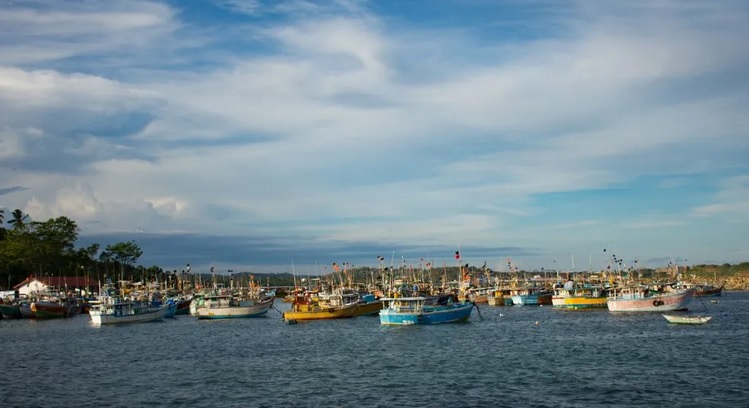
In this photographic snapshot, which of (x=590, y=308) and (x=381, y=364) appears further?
(x=590, y=308)

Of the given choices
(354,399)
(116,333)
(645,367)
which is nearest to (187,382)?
(354,399)

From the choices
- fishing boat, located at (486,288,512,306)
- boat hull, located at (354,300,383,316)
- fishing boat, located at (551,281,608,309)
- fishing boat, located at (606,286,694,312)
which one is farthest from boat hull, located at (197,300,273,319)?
fishing boat, located at (486,288,512,306)

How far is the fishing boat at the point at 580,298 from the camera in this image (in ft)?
441

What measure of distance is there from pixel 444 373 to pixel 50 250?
520ft

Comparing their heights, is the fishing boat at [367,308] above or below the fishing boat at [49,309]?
below

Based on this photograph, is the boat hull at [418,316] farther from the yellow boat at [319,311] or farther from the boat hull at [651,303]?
the boat hull at [651,303]

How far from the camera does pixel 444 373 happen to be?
173ft

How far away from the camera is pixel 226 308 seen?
12912 centimetres

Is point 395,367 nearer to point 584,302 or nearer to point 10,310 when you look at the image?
point 584,302

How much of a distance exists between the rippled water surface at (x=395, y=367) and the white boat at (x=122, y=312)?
2080cm

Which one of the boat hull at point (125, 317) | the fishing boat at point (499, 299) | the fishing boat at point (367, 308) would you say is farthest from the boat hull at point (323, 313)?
the fishing boat at point (499, 299)

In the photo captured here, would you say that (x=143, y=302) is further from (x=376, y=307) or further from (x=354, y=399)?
(x=354, y=399)

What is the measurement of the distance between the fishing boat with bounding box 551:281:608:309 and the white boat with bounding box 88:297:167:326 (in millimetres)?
71177

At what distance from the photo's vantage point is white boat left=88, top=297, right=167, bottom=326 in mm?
116875
